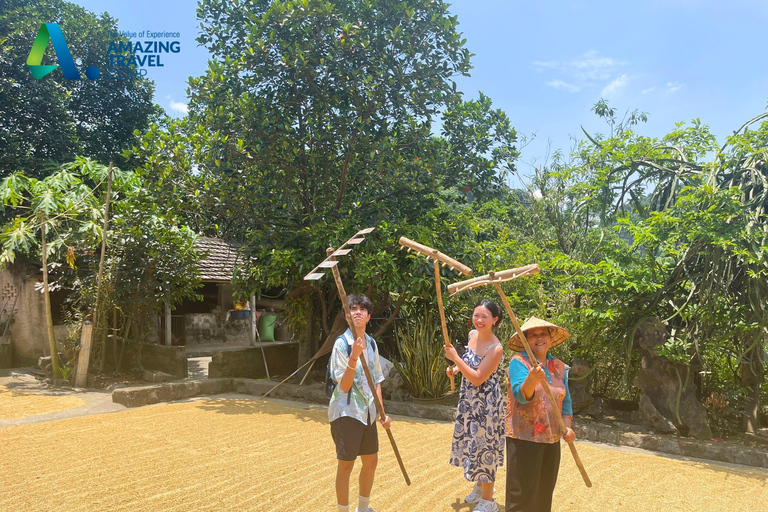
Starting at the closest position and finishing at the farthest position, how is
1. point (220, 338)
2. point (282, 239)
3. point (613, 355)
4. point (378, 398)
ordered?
1. point (378, 398)
2. point (613, 355)
3. point (282, 239)
4. point (220, 338)

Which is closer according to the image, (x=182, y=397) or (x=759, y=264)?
(x=759, y=264)

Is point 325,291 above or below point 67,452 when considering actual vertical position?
above

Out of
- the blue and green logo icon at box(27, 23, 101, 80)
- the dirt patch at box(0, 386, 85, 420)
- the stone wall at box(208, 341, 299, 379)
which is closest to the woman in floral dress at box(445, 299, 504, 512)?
the dirt patch at box(0, 386, 85, 420)

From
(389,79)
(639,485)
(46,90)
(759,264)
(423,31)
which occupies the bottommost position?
(639,485)

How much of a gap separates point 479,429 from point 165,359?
8.68 m

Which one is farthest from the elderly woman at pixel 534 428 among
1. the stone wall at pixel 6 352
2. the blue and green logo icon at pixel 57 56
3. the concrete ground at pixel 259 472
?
the blue and green logo icon at pixel 57 56

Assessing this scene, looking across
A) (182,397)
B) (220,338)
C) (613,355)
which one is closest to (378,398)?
(613,355)

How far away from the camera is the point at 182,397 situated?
875 centimetres

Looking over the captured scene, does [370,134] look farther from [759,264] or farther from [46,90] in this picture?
[46,90]

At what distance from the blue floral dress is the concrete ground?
416mm

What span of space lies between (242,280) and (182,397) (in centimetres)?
224

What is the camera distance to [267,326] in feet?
52.2

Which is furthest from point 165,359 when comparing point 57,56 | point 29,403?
point 57,56

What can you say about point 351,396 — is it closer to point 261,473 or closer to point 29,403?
point 261,473
